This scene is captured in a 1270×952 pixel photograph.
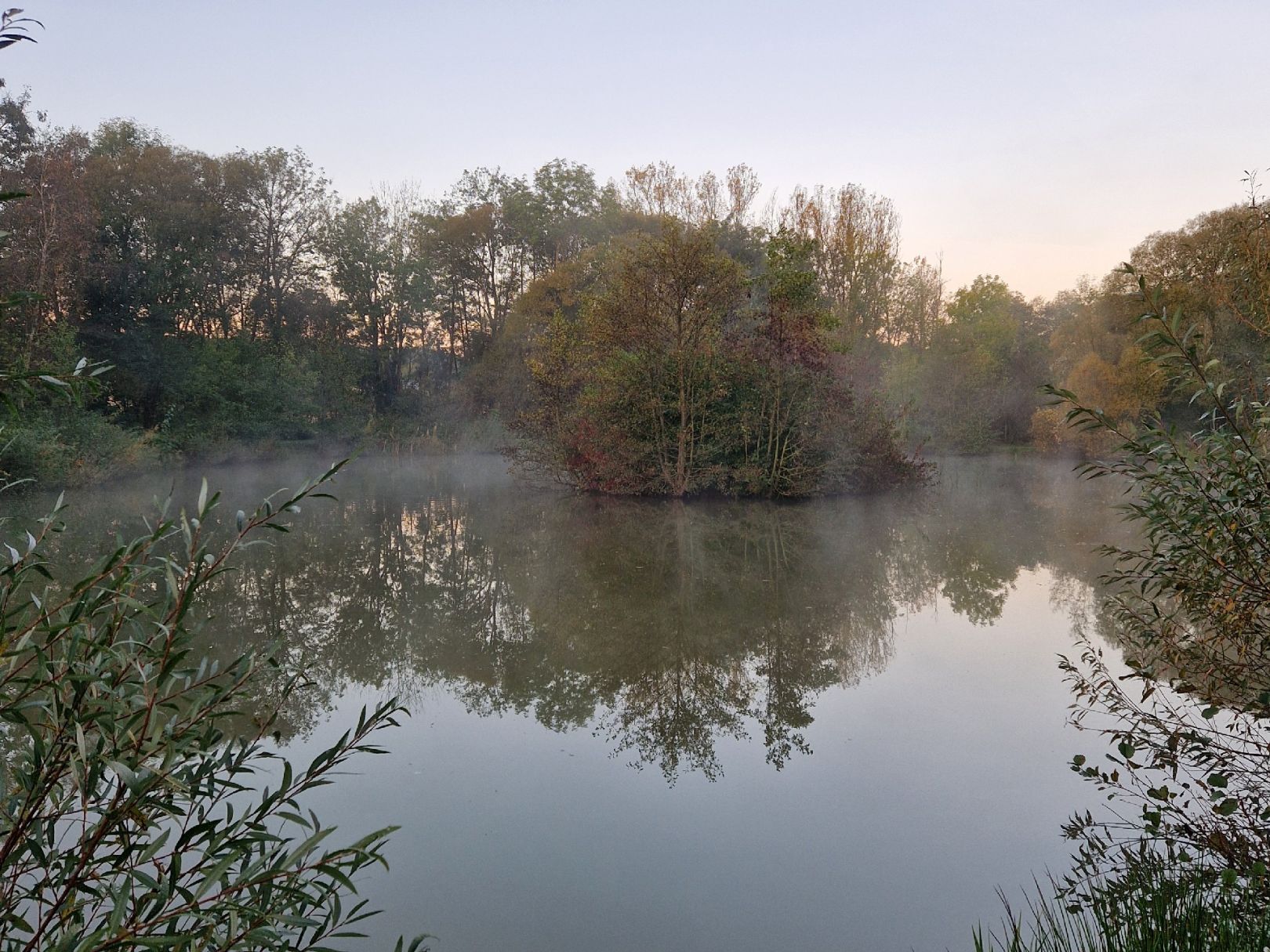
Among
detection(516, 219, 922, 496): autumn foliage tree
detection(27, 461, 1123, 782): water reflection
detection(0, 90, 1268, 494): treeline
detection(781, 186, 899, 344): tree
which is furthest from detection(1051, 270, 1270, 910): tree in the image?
detection(781, 186, 899, 344): tree

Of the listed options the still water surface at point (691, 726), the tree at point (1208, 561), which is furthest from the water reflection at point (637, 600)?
the tree at point (1208, 561)

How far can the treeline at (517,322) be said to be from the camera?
15234 mm

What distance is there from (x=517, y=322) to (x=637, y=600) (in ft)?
73.7

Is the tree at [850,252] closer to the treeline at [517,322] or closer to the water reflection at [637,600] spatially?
the treeline at [517,322]

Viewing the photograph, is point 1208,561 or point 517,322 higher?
point 517,322

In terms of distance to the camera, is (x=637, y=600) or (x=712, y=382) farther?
(x=712, y=382)

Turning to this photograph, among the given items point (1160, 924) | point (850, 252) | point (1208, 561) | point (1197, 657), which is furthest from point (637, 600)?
point (850, 252)

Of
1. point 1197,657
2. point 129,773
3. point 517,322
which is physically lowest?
point 1197,657

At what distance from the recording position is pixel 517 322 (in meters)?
28.8

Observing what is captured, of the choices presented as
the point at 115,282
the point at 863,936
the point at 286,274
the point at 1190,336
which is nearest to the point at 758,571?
the point at 863,936

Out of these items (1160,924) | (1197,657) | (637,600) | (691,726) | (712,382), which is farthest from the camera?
(712,382)

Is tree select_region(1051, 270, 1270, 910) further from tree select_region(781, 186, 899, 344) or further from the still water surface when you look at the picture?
tree select_region(781, 186, 899, 344)

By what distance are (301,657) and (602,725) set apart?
237 centimetres

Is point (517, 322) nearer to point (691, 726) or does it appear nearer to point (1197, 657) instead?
point (691, 726)
